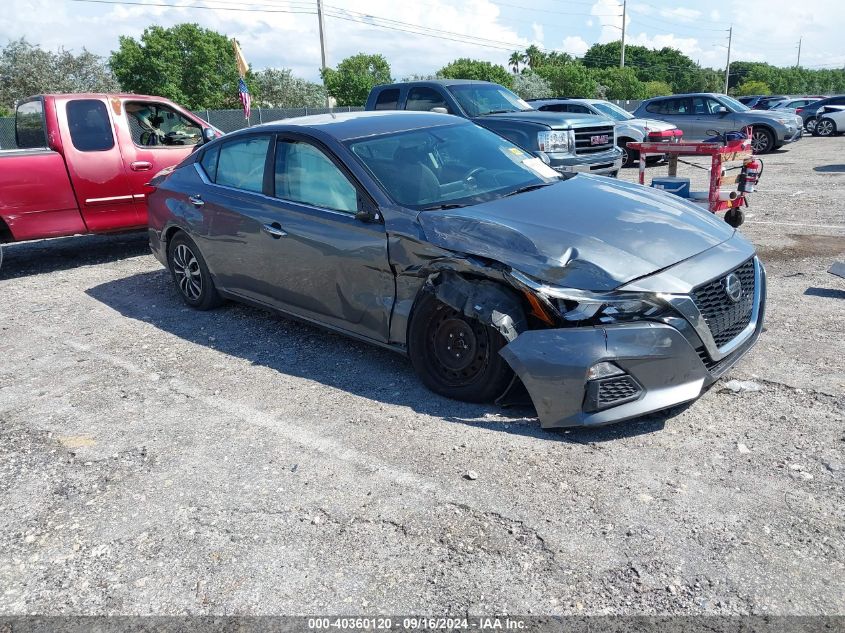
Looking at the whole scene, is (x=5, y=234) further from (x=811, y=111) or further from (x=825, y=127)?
(x=811, y=111)

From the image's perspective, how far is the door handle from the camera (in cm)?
508

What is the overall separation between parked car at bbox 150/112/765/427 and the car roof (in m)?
0.02

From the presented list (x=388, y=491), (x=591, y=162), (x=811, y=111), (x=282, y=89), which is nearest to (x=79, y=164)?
(x=388, y=491)

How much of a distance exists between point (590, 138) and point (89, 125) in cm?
735

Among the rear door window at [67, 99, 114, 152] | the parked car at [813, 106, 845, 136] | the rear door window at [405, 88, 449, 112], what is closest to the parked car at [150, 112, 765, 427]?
the rear door window at [67, 99, 114, 152]

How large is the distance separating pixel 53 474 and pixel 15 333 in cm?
295

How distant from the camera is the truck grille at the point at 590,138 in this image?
11212mm

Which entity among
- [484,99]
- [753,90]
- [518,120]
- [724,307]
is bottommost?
[753,90]

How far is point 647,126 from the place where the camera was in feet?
56.4

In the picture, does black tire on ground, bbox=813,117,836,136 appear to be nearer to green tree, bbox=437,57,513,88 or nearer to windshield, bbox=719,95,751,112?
windshield, bbox=719,95,751,112

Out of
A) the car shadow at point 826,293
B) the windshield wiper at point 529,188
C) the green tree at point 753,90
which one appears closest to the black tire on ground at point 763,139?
the car shadow at point 826,293

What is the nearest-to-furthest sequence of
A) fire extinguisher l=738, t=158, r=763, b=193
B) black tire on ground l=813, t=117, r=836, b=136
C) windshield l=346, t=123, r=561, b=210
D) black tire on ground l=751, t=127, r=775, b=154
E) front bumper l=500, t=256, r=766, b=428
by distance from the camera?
front bumper l=500, t=256, r=766, b=428
windshield l=346, t=123, r=561, b=210
fire extinguisher l=738, t=158, r=763, b=193
black tire on ground l=751, t=127, r=775, b=154
black tire on ground l=813, t=117, r=836, b=136

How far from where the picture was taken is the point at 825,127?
25.1 m

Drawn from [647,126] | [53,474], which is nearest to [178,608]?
[53,474]
